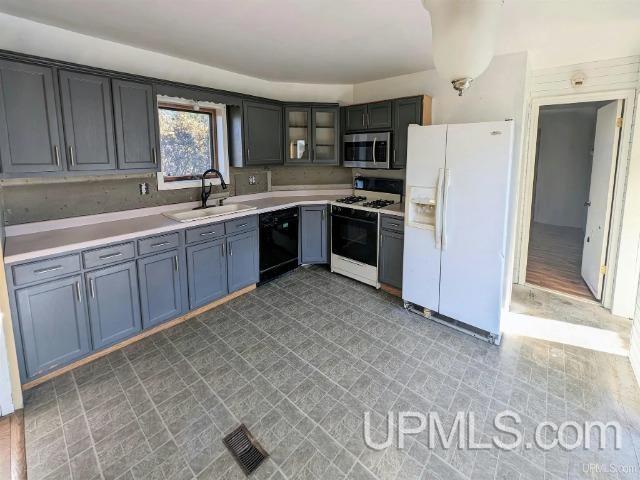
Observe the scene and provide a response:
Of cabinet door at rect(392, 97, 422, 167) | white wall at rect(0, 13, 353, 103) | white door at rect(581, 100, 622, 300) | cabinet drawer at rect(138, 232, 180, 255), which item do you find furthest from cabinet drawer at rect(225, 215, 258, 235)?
white door at rect(581, 100, 622, 300)

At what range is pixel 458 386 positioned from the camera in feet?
7.68

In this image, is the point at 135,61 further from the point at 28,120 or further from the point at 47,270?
the point at 47,270

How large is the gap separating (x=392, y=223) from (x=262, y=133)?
6.29 ft

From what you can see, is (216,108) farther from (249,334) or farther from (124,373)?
(124,373)

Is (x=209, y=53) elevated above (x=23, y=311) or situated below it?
above

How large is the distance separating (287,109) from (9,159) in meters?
2.88

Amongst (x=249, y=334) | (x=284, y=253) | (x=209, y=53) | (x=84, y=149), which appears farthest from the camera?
(x=284, y=253)

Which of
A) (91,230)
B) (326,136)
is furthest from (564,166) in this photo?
(91,230)

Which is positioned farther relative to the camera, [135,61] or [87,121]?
[135,61]

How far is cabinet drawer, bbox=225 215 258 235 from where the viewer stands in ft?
11.4

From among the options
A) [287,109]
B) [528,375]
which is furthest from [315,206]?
[528,375]

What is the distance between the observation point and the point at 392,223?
3639 millimetres

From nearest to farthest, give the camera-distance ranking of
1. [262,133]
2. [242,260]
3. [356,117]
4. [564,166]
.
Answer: [242,260] < [262,133] < [356,117] < [564,166]

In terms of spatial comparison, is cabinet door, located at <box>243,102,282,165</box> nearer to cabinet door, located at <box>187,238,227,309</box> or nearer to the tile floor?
cabinet door, located at <box>187,238,227,309</box>
